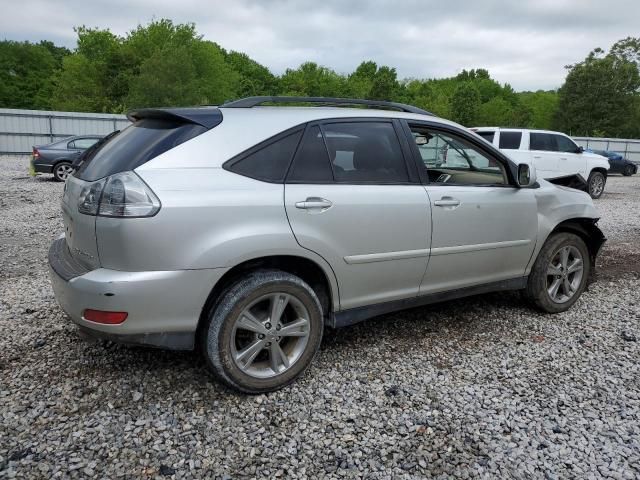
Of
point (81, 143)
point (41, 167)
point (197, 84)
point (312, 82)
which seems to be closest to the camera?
point (41, 167)

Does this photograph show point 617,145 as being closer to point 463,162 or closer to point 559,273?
point 559,273

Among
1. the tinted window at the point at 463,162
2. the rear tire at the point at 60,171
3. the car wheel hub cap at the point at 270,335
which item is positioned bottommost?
the car wheel hub cap at the point at 270,335

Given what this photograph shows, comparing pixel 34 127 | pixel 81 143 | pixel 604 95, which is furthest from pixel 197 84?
pixel 604 95

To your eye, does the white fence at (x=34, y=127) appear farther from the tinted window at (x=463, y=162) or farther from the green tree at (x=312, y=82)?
the green tree at (x=312, y=82)

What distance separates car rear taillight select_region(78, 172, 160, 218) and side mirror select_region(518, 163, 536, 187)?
2.80 m

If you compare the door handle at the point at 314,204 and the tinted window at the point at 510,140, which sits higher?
the tinted window at the point at 510,140

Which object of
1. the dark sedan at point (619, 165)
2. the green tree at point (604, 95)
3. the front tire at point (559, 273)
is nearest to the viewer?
the front tire at point (559, 273)

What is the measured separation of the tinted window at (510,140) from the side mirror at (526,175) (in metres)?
9.72

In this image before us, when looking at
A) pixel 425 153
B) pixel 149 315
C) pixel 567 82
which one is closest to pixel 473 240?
pixel 425 153

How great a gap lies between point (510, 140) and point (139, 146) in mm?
12055

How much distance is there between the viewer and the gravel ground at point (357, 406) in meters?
2.38

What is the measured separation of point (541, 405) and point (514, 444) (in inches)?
18.9

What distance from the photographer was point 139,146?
9.09 feet

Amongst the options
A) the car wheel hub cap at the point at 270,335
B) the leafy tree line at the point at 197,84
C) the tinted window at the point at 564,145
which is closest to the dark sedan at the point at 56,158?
the tinted window at the point at 564,145
